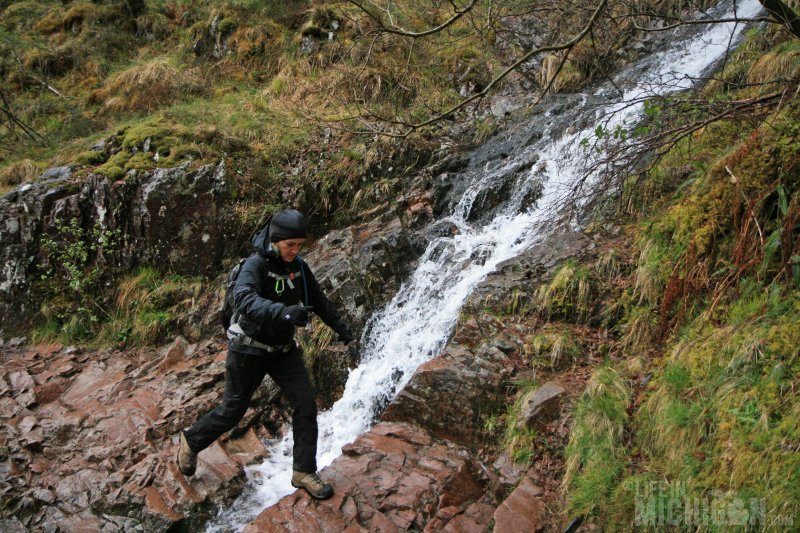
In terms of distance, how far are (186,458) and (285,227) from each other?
227 cm

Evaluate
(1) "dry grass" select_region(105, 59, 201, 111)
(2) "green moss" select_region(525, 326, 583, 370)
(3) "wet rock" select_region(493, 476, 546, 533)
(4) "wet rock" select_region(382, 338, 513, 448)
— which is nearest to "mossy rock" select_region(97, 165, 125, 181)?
(1) "dry grass" select_region(105, 59, 201, 111)

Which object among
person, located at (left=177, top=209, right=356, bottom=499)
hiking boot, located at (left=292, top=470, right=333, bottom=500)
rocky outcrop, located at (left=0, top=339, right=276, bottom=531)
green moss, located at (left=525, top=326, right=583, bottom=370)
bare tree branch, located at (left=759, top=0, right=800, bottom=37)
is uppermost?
bare tree branch, located at (left=759, top=0, right=800, bottom=37)

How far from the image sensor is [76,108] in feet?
41.6

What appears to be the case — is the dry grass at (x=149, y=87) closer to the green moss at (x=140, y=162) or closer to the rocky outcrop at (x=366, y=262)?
the green moss at (x=140, y=162)

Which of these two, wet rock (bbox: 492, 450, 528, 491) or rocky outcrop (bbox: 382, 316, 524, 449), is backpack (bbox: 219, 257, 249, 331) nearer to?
rocky outcrop (bbox: 382, 316, 524, 449)

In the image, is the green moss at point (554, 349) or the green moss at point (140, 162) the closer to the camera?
the green moss at point (554, 349)

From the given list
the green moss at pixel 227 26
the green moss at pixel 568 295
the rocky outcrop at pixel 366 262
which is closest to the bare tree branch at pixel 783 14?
the green moss at pixel 568 295

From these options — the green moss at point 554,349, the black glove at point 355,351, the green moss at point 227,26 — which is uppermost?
the green moss at point 227,26

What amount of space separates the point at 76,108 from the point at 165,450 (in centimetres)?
1101

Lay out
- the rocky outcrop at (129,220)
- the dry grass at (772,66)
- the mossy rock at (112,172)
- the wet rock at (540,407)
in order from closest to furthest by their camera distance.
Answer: the wet rock at (540,407) → the dry grass at (772,66) → the rocky outcrop at (129,220) → the mossy rock at (112,172)

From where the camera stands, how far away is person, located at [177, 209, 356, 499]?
3.81 m

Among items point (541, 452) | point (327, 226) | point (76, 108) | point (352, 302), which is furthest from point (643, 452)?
point (76, 108)

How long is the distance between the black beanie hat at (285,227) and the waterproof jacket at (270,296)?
89 mm

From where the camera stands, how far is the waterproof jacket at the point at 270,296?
138 inches
